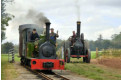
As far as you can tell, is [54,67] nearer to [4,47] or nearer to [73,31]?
[73,31]

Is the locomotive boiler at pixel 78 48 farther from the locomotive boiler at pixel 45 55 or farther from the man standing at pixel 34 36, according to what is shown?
the locomotive boiler at pixel 45 55

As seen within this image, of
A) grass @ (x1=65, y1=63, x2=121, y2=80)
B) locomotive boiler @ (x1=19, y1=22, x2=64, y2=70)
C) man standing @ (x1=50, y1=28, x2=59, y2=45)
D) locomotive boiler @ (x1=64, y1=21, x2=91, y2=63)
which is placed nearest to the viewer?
grass @ (x1=65, y1=63, x2=121, y2=80)

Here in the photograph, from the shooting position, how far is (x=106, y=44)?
88438 mm

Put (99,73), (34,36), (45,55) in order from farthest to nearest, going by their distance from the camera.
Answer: (34,36)
(45,55)
(99,73)

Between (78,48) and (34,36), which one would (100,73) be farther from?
(78,48)

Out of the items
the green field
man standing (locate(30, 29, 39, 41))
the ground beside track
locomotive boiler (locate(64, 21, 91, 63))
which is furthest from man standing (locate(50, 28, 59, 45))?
locomotive boiler (locate(64, 21, 91, 63))

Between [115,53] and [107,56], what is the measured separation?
801 mm

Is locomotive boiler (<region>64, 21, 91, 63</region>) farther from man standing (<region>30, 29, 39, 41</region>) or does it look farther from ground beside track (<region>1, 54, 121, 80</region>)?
man standing (<region>30, 29, 39, 41</region>)

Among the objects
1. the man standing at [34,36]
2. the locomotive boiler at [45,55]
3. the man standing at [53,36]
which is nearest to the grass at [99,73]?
the locomotive boiler at [45,55]

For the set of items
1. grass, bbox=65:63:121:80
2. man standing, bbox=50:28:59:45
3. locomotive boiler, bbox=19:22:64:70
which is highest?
man standing, bbox=50:28:59:45

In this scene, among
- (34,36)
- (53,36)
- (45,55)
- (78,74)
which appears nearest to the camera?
(78,74)

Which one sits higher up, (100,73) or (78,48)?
(78,48)

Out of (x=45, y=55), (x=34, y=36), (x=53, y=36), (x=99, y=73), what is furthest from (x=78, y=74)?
(x=34, y=36)

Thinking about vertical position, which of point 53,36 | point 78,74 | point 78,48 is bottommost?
point 78,74
